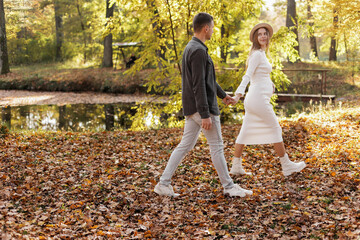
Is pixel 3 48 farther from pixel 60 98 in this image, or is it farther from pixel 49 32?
pixel 49 32

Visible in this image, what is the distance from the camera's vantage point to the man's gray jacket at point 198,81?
433 centimetres

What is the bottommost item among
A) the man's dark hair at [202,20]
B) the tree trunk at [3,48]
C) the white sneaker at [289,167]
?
the white sneaker at [289,167]

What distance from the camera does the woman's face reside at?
17.4 ft

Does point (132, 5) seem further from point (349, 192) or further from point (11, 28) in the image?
point (11, 28)

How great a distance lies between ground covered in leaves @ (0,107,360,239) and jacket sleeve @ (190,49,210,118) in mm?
1250

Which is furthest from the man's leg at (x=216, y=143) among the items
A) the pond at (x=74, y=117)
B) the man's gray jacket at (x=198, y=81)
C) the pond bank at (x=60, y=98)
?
the pond bank at (x=60, y=98)

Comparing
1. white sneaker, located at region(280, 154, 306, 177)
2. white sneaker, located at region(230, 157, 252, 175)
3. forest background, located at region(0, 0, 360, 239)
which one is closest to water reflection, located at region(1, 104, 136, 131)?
forest background, located at region(0, 0, 360, 239)

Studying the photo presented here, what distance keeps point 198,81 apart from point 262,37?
1.55m

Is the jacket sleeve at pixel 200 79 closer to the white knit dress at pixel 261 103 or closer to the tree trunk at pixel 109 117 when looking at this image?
the white knit dress at pixel 261 103

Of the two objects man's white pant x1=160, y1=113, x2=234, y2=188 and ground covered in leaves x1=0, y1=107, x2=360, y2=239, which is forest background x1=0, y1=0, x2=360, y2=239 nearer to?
ground covered in leaves x1=0, y1=107, x2=360, y2=239

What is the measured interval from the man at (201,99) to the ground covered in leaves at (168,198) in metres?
0.50

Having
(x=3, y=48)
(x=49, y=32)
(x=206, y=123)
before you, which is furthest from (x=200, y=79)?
(x=49, y=32)

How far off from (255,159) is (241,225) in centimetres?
271

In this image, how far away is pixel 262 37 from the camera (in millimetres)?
5301
